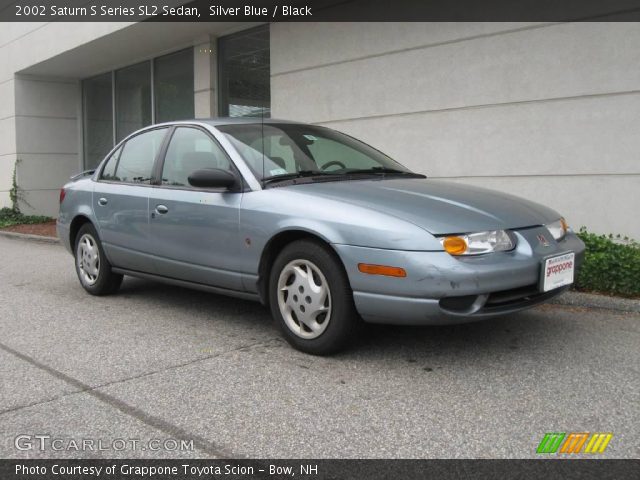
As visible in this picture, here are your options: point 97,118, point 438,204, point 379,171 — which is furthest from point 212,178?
point 97,118

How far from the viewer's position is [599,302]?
5293 millimetres

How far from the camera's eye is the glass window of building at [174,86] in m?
12.5

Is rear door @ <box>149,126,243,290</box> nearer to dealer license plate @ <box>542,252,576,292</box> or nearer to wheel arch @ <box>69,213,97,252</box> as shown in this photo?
wheel arch @ <box>69,213,97,252</box>

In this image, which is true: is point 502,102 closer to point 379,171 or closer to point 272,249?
point 379,171

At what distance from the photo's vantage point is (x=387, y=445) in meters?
2.72

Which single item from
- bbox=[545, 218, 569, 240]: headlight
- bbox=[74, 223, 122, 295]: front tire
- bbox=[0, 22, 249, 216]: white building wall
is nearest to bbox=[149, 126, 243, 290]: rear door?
bbox=[74, 223, 122, 295]: front tire

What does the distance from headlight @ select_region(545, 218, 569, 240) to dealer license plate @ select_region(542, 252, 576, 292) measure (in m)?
0.16

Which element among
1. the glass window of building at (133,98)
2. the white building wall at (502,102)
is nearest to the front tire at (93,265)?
the white building wall at (502,102)

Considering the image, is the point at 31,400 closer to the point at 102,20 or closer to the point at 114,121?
the point at 102,20

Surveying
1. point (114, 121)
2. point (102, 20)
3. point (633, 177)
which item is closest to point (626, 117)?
point (633, 177)

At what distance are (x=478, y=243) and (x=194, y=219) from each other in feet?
6.97

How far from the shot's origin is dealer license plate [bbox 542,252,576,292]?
12.2 feet

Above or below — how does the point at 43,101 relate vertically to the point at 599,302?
above

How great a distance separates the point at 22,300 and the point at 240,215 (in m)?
2.94
